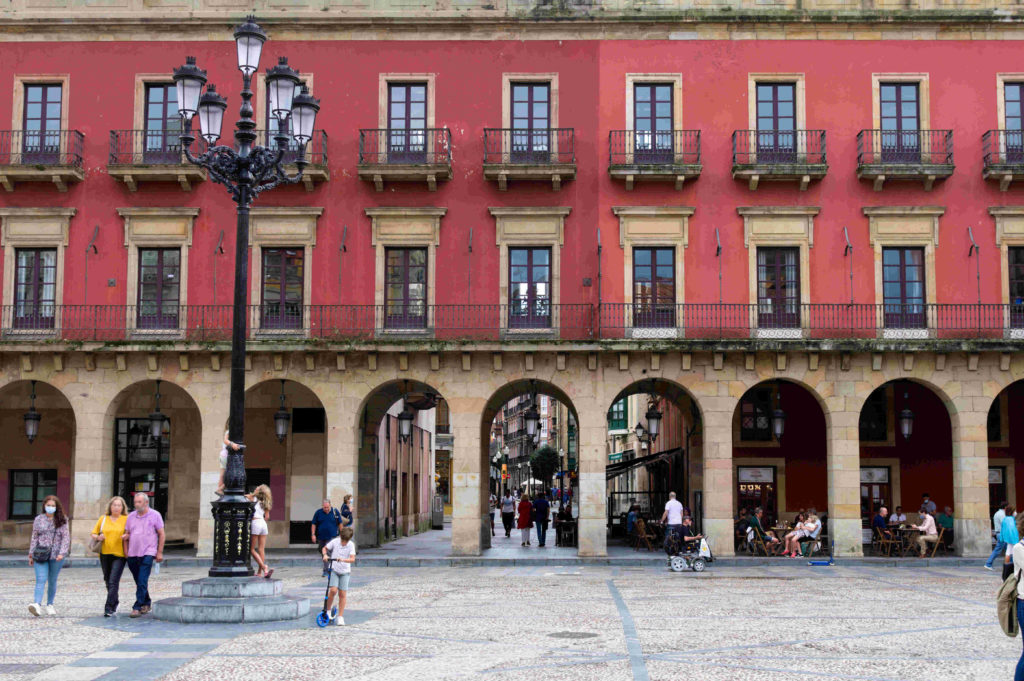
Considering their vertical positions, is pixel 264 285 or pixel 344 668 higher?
pixel 264 285

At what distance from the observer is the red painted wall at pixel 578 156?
2802 centimetres

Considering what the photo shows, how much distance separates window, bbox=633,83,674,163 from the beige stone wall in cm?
530

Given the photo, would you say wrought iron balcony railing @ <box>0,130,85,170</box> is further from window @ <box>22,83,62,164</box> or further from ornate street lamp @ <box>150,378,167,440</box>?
ornate street lamp @ <box>150,378,167,440</box>

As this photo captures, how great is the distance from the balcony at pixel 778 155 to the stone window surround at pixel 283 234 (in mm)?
10412

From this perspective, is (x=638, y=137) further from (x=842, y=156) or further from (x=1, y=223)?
(x=1, y=223)

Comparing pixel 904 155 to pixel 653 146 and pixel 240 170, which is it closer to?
pixel 653 146

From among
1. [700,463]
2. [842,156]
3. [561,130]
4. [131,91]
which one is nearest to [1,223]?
[131,91]

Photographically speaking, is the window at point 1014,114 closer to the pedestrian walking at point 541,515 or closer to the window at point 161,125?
the pedestrian walking at point 541,515

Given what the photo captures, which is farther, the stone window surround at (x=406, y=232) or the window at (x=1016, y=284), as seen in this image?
the stone window surround at (x=406, y=232)

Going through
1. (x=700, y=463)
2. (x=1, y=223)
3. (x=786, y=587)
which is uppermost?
(x=1, y=223)

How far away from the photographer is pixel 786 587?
20.3 meters

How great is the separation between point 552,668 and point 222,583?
534cm

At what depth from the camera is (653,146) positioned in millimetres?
28266

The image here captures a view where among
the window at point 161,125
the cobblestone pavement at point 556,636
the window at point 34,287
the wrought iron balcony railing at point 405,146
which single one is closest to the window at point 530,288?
the wrought iron balcony railing at point 405,146
